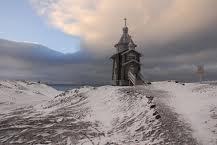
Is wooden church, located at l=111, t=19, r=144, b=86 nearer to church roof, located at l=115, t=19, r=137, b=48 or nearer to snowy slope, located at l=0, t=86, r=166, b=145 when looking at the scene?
church roof, located at l=115, t=19, r=137, b=48

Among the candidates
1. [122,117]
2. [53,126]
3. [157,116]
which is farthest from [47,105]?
[157,116]

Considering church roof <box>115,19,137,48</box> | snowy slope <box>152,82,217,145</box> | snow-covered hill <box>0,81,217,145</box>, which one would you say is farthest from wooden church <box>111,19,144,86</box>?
snowy slope <box>152,82,217,145</box>

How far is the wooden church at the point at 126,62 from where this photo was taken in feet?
181

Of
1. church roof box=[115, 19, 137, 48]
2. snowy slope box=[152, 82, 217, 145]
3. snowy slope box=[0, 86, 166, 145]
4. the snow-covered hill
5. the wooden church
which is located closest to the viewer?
snowy slope box=[152, 82, 217, 145]

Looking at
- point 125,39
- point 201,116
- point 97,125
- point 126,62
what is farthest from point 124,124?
point 125,39

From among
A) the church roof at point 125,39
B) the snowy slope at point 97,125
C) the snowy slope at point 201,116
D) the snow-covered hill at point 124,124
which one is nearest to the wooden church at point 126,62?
the church roof at point 125,39

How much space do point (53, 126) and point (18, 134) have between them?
3.07 metres

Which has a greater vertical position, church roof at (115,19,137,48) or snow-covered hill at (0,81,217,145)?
church roof at (115,19,137,48)

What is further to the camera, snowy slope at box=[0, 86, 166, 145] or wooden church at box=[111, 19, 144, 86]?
wooden church at box=[111, 19, 144, 86]

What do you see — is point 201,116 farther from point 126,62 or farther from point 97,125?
point 126,62

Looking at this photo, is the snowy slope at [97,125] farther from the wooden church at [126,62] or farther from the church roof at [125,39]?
the church roof at [125,39]

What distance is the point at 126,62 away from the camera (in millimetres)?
55031

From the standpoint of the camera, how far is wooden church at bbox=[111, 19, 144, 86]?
181 ft

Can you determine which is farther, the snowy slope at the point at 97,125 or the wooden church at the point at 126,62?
the wooden church at the point at 126,62
